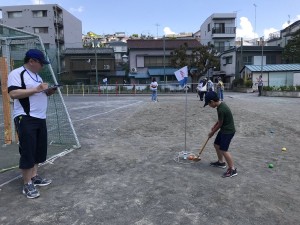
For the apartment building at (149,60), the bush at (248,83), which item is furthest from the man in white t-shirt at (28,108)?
the apartment building at (149,60)

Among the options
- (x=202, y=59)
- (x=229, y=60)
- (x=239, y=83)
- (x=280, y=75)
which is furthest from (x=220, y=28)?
(x=280, y=75)

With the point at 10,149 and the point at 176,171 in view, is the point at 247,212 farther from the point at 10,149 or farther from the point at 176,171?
the point at 10,149

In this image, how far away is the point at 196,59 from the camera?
37312 millimetres

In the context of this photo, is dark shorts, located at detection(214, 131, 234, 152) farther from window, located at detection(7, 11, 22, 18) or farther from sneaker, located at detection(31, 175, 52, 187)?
window, located at detection(7, 11, 22, 18)

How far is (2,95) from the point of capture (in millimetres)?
6699

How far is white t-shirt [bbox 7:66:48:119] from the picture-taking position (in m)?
3.74

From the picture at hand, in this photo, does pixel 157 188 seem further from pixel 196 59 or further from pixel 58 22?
pixel 58 22

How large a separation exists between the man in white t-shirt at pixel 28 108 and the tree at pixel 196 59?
3383 cm

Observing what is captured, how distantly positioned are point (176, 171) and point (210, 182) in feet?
2.25

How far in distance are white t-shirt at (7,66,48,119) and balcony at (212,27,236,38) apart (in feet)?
150

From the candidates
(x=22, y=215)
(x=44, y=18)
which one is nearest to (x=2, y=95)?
(x=22, y=215)

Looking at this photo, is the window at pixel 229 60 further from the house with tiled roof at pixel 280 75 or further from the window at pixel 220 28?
the house with tiled roof at pixel 280 75

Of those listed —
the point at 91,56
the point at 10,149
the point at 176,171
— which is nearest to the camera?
the point at 176,171

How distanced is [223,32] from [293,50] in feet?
42.0
